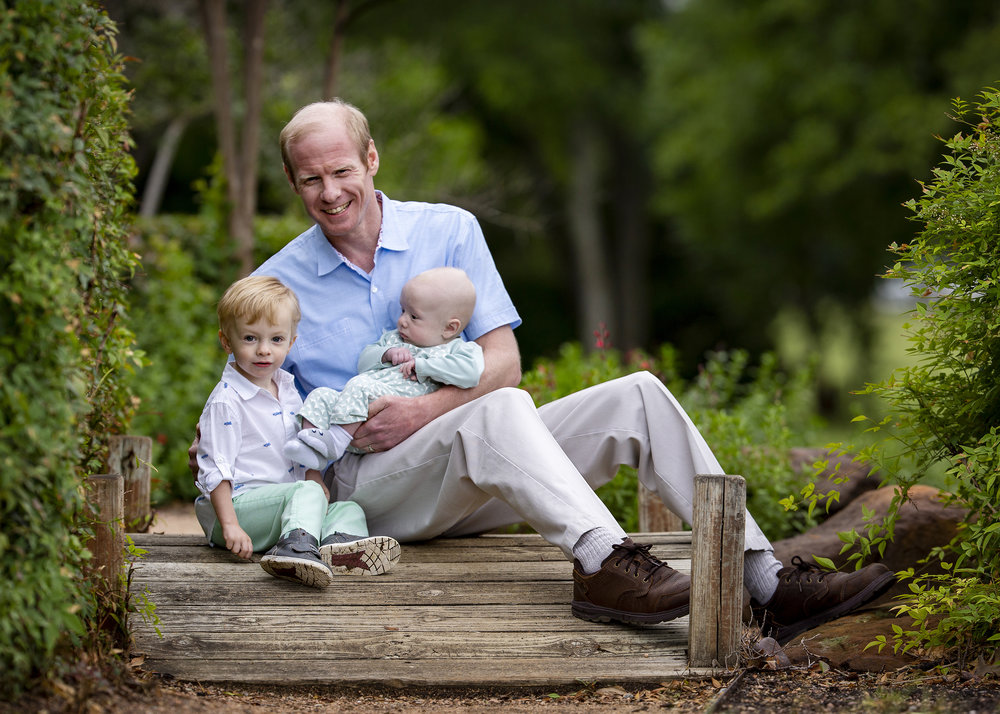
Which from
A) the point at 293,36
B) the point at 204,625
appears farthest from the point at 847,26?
the point at 204,625

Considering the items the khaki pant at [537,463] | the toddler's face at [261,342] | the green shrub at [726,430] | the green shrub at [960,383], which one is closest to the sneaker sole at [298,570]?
the khaki pant at [537,463]

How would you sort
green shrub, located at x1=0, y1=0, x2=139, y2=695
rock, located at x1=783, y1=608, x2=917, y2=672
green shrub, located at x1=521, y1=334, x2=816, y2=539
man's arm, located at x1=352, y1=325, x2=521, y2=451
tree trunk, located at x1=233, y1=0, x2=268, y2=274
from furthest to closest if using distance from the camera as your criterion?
tree trunk, located at x1=233, y1=0, x2=268, y2=274 → green shrub, located at x1=521, y1=334, x2=816, y2=539 → man's arm, located at x1=352, y1=325, x2=521, y2=451 → rock, located at x1=783, y1=608, x2=917, y2=672 → green shrub, located at x1=0, y1=0, x2=139, y2=695

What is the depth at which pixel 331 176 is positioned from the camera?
148 inches

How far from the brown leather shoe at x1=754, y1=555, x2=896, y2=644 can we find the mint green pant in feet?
4.54

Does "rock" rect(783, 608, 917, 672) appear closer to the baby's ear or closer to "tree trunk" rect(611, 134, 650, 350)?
the baby's ear

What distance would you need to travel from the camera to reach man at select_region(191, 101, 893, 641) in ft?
10.7

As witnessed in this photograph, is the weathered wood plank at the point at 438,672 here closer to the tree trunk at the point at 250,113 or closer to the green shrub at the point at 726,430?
the green shrub at the point at 726,430

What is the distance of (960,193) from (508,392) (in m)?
1.50

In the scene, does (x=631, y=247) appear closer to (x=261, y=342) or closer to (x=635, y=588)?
(x=261, y=342)

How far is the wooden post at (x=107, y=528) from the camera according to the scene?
2.91 meters

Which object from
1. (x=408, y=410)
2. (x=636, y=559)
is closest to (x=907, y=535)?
(x=636, y=559)

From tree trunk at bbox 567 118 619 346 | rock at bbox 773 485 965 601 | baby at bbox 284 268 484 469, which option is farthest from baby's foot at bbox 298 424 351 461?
tree trunk at bbox 567 118 619 346

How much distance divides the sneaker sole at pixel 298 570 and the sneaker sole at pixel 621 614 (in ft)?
2.58

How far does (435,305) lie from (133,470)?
4.52ft
